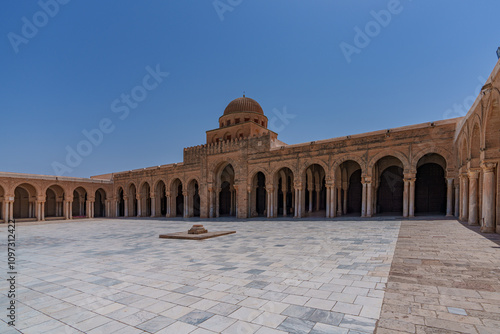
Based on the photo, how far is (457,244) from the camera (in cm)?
734

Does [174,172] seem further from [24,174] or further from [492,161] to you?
[492,161]

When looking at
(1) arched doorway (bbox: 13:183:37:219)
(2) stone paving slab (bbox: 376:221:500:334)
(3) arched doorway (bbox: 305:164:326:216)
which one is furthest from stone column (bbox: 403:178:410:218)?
(1) arched doorway (bbox: 13:183:37:219)

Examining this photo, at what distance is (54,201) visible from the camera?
31.7 m

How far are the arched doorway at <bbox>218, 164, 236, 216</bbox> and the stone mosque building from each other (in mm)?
111

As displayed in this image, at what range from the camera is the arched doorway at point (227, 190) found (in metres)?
27.1

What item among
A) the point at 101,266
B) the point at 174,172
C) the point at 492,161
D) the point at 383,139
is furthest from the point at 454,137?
the point at 174,172

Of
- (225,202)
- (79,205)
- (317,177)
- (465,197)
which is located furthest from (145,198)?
(465,197)

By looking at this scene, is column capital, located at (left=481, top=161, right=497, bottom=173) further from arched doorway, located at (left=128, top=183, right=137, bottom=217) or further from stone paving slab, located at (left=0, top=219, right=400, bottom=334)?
arched doorway, located at (left=128, top=183, right=137, bottom=217)

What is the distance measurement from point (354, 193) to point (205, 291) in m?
21.1

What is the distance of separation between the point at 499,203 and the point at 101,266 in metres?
12.2

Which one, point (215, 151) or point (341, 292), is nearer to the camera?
point (341, 292)

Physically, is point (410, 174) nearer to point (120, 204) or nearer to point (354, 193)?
point (354, 193)

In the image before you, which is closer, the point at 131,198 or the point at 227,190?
the point at 227,190

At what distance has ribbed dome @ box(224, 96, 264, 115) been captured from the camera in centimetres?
2850
